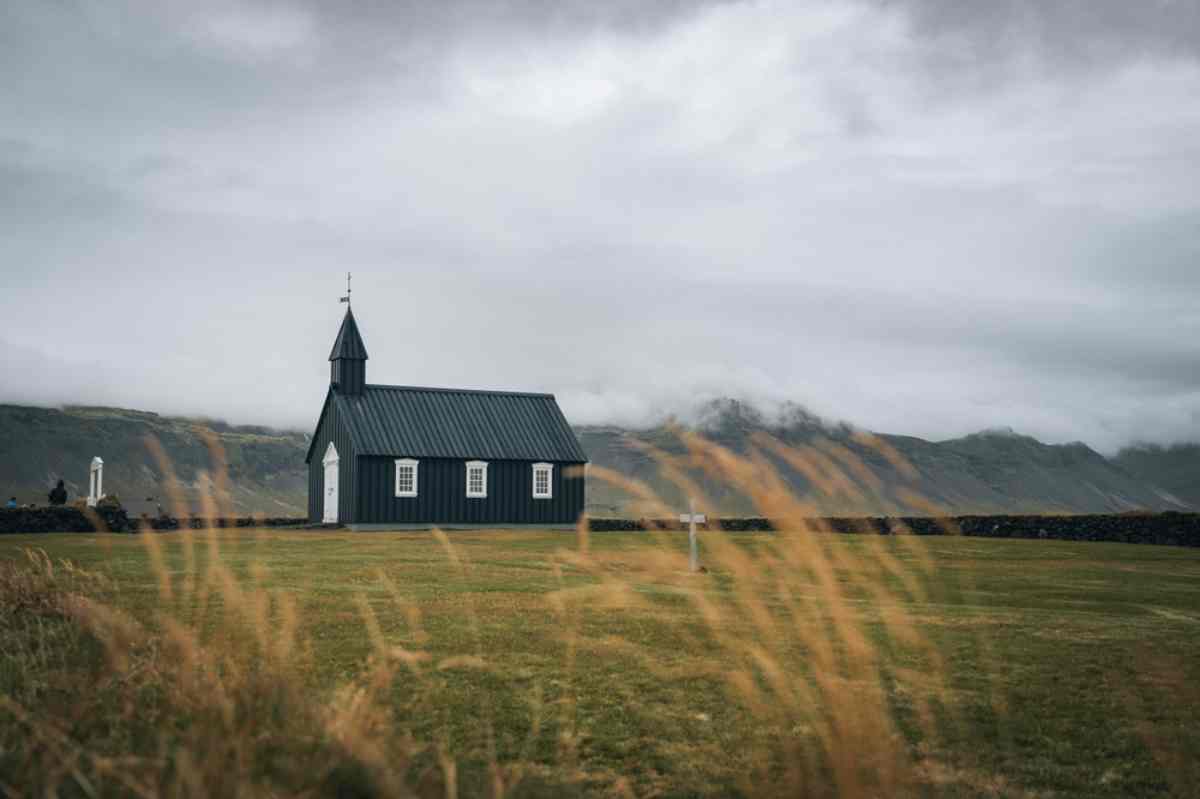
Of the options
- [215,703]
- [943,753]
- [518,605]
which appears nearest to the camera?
[215,703]

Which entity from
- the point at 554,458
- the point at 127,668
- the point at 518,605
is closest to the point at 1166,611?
the point at 518,605

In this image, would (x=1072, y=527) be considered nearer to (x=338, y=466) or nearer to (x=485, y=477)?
(x=485, y=477)

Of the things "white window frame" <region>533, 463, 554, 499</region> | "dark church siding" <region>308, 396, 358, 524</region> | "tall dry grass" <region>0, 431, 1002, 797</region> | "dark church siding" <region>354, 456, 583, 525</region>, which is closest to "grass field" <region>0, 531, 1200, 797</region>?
"tall dry grass" <region>0, 431, 1002, 797</region>

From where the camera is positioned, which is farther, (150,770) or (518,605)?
(518,605)

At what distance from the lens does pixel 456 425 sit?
49438 millimetres

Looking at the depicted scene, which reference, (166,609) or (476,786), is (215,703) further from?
(166,609)

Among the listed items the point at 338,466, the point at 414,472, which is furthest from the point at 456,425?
the point at 338,466

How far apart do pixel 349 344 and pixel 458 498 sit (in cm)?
918

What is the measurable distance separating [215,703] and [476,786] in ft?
5.10

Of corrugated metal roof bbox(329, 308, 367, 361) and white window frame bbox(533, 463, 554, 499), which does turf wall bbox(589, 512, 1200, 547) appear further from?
corrugated metal roof bbox(329, 308, 367, 361)

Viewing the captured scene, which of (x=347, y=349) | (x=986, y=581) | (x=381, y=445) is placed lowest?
(x=986, y=581)

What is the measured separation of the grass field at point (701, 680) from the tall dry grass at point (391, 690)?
0.05 metres

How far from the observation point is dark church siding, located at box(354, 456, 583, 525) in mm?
46062

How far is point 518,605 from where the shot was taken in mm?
15148
